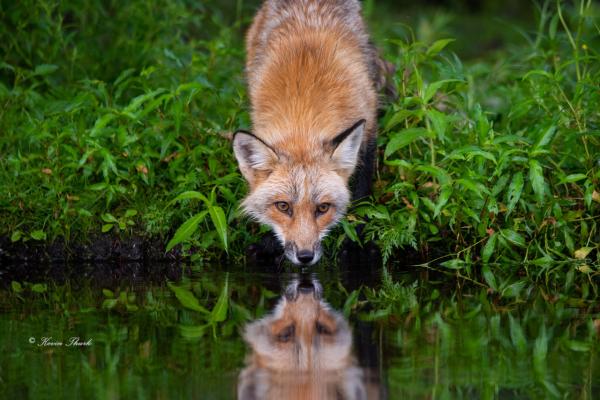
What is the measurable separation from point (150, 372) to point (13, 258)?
291 centimetres

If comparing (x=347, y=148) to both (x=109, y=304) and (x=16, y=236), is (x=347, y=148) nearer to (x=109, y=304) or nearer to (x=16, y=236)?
(x=109, y=304)

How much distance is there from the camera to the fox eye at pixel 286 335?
471 cm

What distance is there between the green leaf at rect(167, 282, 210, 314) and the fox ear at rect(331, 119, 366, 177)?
1.40 m

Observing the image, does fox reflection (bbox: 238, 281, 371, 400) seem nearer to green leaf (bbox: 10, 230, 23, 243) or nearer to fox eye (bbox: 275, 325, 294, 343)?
fox eye (bbox: 275, 325, 294, 343)

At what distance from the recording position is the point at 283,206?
240 inches

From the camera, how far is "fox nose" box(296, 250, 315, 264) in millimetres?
5820

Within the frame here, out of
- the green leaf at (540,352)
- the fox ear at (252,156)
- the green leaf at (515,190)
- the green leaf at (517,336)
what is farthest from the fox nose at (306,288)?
the green leaf at (540,352)

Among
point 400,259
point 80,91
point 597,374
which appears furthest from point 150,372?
Result: point 80,91

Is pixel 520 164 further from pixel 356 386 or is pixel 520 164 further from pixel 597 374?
pixel 356 386

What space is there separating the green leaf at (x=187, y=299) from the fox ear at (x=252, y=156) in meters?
0.96

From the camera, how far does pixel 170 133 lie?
6.96 metres

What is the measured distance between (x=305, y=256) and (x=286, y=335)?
110cm

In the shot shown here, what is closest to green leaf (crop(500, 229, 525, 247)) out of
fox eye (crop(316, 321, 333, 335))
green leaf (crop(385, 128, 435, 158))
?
green leaf (crop(385, 128, 435, 158))

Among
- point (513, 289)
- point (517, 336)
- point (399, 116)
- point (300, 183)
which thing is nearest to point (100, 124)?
point (300, 183)
